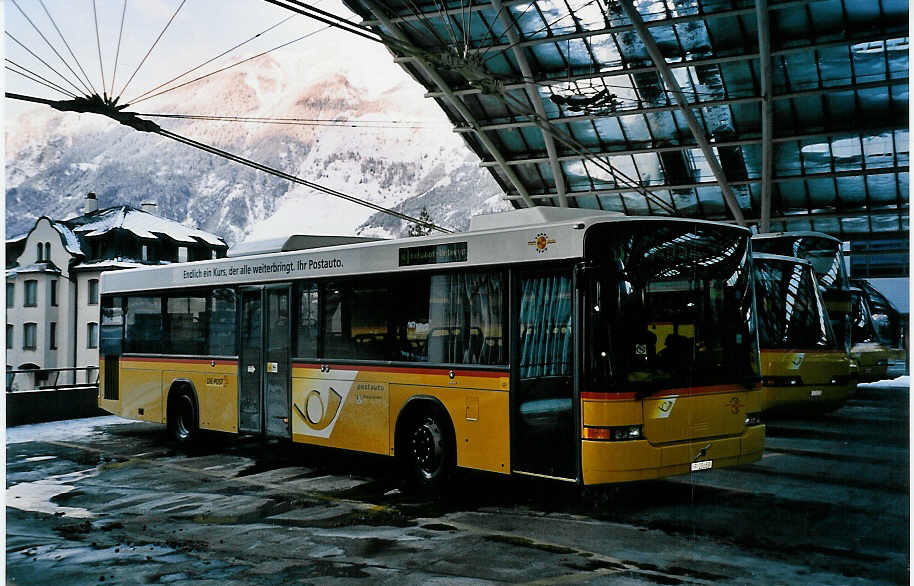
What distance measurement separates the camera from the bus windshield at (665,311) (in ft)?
27.7

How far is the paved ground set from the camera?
21.8ft

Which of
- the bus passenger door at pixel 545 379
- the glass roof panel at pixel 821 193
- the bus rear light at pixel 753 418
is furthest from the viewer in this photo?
the glass roof panel at pixel 821 193

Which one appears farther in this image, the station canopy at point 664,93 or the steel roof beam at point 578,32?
the steel roof beam at point 578,32

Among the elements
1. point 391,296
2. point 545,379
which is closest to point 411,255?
point 391,296

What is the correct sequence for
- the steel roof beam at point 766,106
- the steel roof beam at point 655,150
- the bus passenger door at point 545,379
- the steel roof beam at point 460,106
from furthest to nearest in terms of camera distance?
the steel roof beam at point 460,106 < the steel roof beam at point 655,150 < the steel roof beam at point 766,106 < the bus passenger door at point 545,379

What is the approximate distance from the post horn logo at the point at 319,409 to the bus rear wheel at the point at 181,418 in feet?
10.4

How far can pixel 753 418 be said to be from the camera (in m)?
9.28

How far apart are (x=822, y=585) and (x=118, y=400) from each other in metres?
13.0

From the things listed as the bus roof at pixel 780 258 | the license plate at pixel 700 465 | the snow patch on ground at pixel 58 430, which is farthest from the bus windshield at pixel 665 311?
the snow patch on ground at pixel 58 430

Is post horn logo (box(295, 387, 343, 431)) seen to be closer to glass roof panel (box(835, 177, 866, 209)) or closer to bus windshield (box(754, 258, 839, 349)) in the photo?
glass roof panel (box(835, 177, 866, 209))

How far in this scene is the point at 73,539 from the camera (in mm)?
7965

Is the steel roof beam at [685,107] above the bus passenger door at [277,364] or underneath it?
above

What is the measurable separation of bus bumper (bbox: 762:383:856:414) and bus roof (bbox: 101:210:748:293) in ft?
26.8

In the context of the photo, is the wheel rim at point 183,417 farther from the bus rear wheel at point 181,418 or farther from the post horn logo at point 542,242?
the post horn logo at point 542,242
